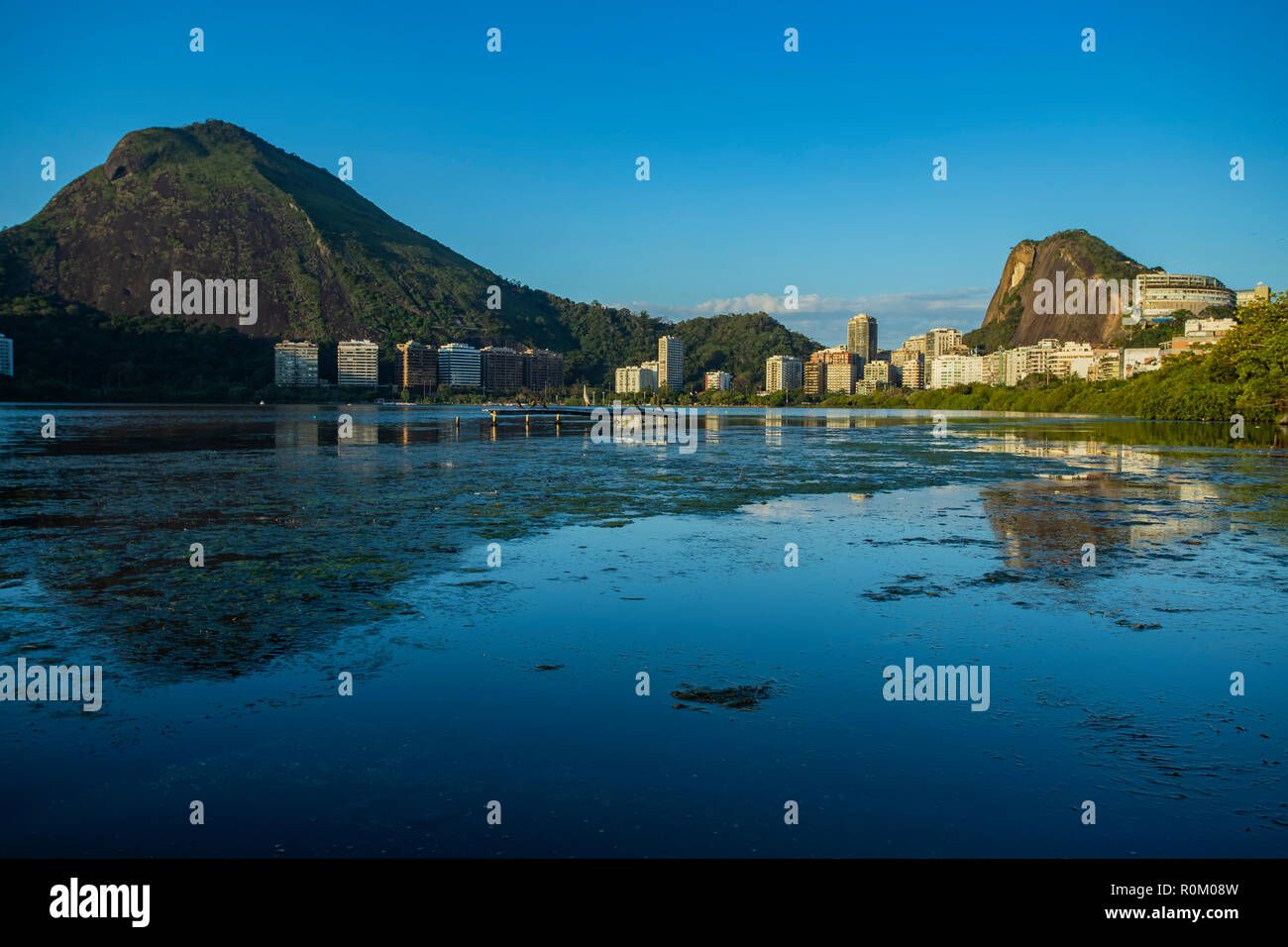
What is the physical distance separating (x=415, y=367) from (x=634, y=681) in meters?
198

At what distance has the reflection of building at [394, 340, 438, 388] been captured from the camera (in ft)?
638

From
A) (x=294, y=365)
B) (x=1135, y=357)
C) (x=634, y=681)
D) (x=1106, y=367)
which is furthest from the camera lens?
(x=294, y=365)

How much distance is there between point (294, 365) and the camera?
542 ft

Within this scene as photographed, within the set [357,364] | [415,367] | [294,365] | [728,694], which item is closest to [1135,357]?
[415,367]

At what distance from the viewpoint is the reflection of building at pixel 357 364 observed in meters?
190

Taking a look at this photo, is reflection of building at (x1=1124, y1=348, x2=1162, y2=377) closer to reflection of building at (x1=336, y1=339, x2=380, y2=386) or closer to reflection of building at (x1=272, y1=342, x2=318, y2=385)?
reflection of building at (x1=272, y1=342, x2=318, y2=385)

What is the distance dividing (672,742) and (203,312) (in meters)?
216

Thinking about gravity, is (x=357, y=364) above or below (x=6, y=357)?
above

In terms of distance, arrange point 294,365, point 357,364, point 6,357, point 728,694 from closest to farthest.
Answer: point 728,694 → point 6,357 → point 294,365 → point 357,364

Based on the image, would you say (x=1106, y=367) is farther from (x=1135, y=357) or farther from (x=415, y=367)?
(x=415, y=367)

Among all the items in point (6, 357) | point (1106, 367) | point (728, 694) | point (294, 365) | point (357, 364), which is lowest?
point (728, 694)

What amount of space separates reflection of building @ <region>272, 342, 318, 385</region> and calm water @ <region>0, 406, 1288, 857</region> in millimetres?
157196

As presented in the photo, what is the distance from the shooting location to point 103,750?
17.6 ft

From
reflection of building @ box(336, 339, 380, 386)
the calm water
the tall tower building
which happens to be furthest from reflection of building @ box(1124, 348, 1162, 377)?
the tall tower building
